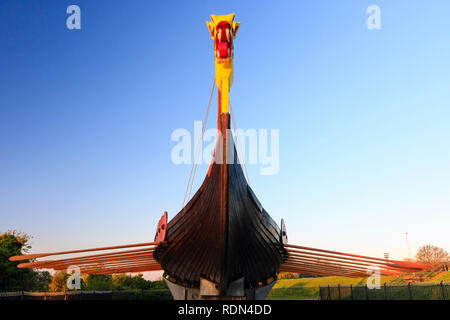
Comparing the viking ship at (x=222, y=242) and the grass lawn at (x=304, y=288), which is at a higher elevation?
the viking ship at (x=222, y=242)

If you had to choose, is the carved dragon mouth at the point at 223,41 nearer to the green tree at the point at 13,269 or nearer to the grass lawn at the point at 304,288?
the green tree at the point at 13,269

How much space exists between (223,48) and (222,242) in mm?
4163

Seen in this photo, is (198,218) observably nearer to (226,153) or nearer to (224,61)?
(226,153)

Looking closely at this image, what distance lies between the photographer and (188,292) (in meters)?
8.03

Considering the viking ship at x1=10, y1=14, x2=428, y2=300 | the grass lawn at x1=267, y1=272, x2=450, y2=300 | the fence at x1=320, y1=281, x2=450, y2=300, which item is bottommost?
the grass lawn at x1=267, y1=272, x2=450, y2=300

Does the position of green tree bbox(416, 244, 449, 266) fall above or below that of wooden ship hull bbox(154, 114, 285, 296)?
below

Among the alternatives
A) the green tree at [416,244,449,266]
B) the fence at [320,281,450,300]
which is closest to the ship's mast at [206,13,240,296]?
the fence at [320,281,450,300]

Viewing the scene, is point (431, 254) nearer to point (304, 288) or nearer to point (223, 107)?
point (304, 288)

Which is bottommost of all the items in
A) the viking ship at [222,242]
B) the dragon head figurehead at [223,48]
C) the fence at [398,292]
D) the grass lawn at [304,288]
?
the grass lawn at [304,288]

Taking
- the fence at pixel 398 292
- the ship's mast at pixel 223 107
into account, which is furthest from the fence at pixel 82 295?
the fence at pixel 398 292

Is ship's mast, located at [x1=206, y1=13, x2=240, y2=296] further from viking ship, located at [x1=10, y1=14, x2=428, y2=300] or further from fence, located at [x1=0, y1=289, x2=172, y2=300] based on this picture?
fence, located at [x1=0, y1=289, x2=172, y2=300]

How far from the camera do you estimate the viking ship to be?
6469mm

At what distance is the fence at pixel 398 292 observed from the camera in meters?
13.4

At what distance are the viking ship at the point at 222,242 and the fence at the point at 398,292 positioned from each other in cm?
706
